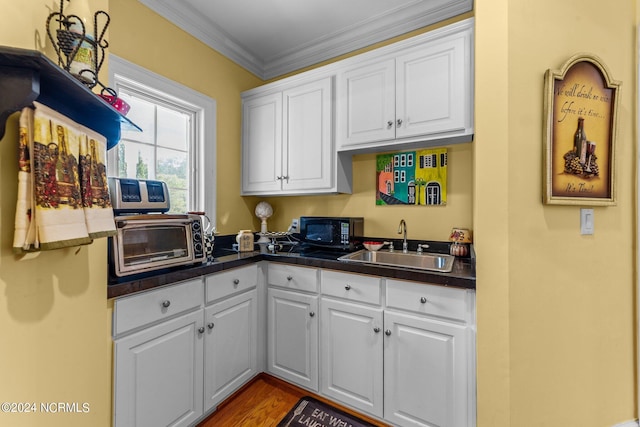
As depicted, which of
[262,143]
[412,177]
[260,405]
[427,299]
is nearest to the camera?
[427,299]

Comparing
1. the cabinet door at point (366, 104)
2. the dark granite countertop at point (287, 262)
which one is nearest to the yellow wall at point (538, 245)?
the dark granite countertop at point (287, 262)

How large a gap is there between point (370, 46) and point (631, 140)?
1782 millimetres

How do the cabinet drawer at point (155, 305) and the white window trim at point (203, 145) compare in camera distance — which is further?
the white window trim at point (203, 145)

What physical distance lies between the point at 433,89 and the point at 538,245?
1.07 m

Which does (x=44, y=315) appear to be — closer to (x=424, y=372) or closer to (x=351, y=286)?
(x=351, y=286)

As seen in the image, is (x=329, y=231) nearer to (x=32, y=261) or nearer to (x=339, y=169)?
(x=339, y=169)

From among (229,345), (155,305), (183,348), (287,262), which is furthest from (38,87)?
(229,345)

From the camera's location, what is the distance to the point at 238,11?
204cm

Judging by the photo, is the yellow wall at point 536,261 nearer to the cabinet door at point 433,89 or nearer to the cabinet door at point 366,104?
the cabinet door at point 433,89

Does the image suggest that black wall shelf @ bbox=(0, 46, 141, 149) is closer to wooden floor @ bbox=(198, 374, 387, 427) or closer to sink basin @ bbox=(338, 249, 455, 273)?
sink basin @ bbox=(338, 249, 455, 273)

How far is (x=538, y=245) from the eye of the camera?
1302 millimetres

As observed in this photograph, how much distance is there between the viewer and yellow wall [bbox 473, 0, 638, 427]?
127cm

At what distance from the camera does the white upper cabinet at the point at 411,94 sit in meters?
1.67

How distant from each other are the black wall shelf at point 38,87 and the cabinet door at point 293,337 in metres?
1.46
